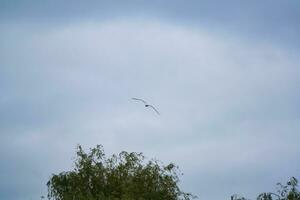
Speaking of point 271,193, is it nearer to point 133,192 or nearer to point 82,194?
point 133,192

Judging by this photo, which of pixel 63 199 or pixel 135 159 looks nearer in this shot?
pixel 63 199

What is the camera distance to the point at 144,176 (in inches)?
2313

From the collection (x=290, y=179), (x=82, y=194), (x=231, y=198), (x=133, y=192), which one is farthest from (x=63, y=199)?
(x=290, y=179)

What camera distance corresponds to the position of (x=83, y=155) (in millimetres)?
61719

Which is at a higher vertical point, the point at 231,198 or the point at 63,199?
the point at 63,199

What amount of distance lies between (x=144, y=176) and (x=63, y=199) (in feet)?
28.9

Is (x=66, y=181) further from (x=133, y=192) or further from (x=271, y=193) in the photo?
(x=271, y=193)

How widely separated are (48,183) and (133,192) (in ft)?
31.1

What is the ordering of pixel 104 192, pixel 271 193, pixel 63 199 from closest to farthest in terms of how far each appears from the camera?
pixel 271 193 < pixel 63 199 < pixel 104 192

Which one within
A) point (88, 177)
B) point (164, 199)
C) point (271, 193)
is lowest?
point (271, 193)

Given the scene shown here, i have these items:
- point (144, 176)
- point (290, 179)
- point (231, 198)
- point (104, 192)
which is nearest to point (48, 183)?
point (104, 192)

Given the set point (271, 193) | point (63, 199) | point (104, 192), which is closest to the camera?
point (271, 193)

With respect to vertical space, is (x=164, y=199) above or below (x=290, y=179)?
above

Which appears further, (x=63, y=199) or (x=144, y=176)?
(x=144, y=176)
